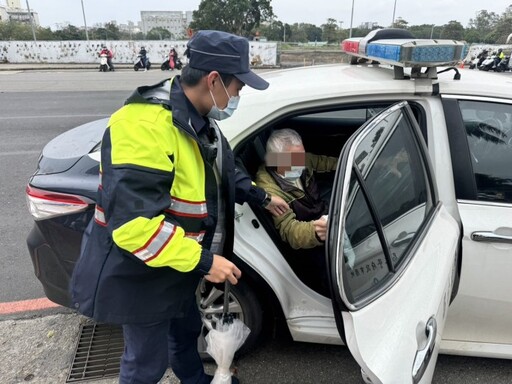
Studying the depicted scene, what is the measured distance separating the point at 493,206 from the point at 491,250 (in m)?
0.21

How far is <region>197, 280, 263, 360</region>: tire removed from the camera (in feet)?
6.65

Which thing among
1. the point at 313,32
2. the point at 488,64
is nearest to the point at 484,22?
the point at 313,32

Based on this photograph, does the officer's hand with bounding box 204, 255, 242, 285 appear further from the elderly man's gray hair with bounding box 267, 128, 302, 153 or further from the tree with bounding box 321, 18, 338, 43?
the tree with bounding box 321, 18, 338, 43

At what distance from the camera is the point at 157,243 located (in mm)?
1278

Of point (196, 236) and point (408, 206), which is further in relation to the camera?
point (408, 206)

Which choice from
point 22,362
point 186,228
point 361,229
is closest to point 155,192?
point 186,228

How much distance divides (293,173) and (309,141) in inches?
36.0

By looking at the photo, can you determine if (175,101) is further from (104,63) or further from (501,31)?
(501,31)

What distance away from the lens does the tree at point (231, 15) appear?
54.9m

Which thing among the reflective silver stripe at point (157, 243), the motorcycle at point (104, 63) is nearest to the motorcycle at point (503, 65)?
the motorcycle at point (104, 63)

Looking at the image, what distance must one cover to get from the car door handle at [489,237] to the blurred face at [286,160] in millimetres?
902

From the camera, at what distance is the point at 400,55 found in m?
1.76

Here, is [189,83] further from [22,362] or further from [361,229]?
[22,362]

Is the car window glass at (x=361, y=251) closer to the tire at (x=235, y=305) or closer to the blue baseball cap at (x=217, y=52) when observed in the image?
the blue baseball cap at (x=217, y=52)
